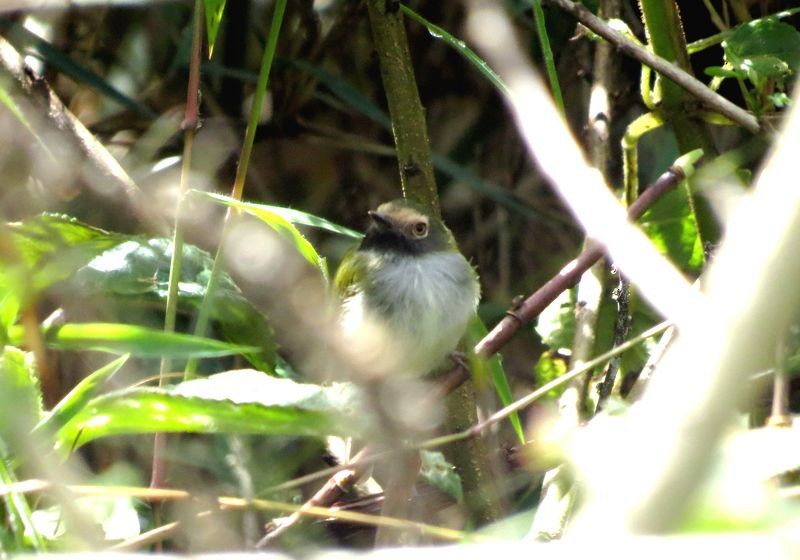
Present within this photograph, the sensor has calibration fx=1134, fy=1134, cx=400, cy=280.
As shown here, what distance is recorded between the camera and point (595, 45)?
4.70m

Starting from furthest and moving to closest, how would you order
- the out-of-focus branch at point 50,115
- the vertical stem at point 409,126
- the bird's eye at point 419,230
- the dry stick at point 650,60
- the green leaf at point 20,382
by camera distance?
the bird's eye at point 419,230, the vertical stem at point 409,126, the out-of-focus branch at point 50,115, the dry stick at point 650,60, the green leaf at point 20,382

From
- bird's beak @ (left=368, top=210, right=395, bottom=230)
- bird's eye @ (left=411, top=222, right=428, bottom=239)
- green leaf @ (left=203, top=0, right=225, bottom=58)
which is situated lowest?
green leaf @ (left=203, top=0, right=225, bottom=58)

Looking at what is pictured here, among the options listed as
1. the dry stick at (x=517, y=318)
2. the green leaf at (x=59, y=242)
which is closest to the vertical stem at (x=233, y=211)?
the green leaf at (x=59, y=242)

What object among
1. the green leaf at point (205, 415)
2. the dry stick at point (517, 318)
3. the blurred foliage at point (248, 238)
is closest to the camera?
the green leaf at point (205, 415)

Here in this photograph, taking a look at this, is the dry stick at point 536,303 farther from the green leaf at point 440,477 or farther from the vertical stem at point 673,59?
the vertical stem at point 673,59

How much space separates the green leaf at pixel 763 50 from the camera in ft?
11.4

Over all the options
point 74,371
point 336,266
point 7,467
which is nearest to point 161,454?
point 7,467

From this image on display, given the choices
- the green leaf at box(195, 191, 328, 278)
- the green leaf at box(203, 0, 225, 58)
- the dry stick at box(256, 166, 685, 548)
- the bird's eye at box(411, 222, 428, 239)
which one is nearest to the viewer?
the green leaf at box(195, 191, 328, 278)

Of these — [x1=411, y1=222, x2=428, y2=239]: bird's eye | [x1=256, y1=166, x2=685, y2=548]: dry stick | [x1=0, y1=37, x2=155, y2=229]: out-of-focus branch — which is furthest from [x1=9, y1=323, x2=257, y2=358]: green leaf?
[x1=411, y1=222, x2=428, y2=239]: bird's eye

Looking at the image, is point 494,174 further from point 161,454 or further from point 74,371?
point 161,454

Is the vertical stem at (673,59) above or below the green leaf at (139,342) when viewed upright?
above

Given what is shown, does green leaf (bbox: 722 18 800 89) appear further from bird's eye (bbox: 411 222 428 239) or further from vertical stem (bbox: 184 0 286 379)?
vertical stem (bbox: 184 0 286 379)

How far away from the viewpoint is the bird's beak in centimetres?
443

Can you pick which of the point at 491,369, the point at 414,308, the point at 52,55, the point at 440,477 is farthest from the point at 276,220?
the point at 52,55
